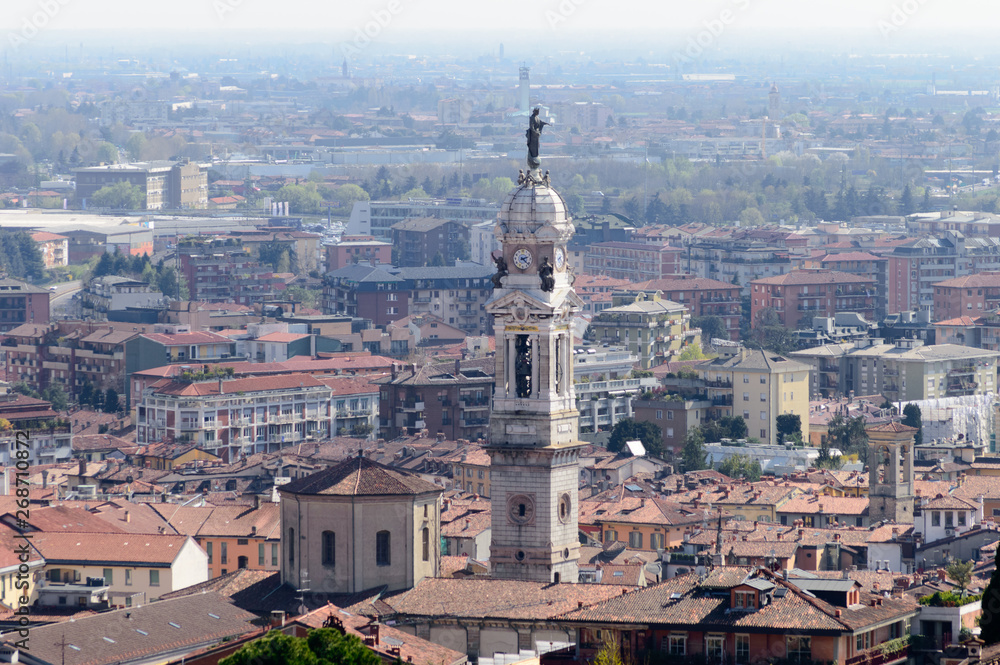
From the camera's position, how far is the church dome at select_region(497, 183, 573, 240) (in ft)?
130

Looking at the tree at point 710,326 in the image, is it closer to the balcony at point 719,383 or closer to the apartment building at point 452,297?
the apartment building at point 452,297

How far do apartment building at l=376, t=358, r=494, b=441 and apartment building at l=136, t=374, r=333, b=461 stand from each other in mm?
2067

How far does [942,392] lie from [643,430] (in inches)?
699

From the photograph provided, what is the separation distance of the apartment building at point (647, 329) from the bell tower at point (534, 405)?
179ft

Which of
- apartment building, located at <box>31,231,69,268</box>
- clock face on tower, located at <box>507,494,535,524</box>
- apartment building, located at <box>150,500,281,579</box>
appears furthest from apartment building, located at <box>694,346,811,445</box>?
apartment building, located at <box>31,231,69,268</box>

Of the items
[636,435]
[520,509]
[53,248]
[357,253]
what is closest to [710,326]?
[357,253]

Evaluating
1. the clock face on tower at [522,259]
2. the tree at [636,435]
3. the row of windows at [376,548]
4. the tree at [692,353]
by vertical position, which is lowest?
the tree at [692,353]

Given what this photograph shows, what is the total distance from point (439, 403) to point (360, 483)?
39.4 metres

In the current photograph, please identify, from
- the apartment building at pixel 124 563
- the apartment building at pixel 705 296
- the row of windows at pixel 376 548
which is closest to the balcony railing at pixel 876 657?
the row of windows at pixel 376 548

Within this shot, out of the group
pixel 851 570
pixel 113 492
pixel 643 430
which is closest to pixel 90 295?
pixel 643 430

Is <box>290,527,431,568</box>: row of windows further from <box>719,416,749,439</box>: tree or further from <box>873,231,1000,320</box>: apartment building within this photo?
<box>873,231,1000,320</box>: apartment building

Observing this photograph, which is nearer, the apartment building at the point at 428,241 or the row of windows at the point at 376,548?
the row of windows at the point at 376,548

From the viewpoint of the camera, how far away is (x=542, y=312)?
1549 inches

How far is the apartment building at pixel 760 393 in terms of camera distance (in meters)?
79.4
